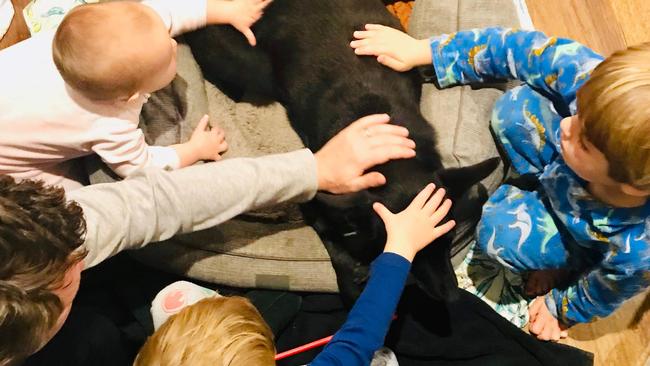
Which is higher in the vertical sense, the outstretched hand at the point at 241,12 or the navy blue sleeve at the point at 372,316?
the outstretched hand at the point at 241,12

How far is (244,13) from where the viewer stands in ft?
4.81

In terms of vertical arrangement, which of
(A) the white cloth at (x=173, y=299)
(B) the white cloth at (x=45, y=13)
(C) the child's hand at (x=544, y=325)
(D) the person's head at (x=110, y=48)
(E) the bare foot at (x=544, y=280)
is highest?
(D) the person's head at (x=110, y=48)

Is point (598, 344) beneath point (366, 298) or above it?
beneath

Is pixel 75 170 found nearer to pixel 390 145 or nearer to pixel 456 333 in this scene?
pixel 390 145

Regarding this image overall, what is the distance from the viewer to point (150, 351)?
3.13 ft

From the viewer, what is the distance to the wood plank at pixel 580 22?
1.85 meters

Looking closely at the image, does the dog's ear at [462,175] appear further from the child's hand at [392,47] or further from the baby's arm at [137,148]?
the baby's arm at [137,148]

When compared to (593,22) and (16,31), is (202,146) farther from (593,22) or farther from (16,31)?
(593,22)

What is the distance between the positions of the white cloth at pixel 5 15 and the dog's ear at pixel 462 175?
135 cm

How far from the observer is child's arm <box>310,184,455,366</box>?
1.10m

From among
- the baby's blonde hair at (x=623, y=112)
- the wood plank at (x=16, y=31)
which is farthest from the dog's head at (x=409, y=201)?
the wood plank at (x=16, y=31)

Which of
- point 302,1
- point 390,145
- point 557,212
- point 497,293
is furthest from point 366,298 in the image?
point 302,1

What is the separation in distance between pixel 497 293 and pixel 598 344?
320mm

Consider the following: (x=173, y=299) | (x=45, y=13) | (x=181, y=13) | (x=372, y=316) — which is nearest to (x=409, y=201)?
(x=372, y=316)
